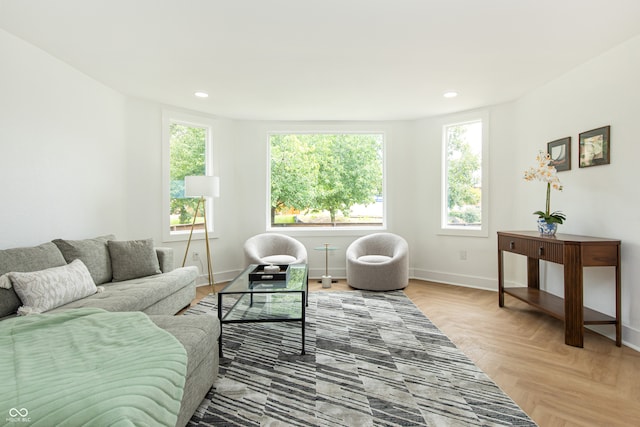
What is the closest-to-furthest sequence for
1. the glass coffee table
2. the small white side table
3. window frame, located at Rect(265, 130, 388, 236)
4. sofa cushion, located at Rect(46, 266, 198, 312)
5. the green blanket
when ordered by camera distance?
1. the green blanket
2. sofa cushion, located at Rect(46, 266, 198, 312)
3. the glass coffee table
4. the small white side table
5. window frame, located at Rect(265, 130, 388, 236)

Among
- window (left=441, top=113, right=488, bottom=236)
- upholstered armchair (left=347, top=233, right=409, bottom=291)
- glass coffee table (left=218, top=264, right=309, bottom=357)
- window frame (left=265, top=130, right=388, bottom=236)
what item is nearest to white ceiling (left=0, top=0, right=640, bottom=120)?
window (left=441, top=113, right=488, bottom=236)

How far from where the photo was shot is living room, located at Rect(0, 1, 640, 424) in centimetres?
269

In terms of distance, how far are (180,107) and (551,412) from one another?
4.94 meters

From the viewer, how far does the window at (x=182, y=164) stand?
442 cm

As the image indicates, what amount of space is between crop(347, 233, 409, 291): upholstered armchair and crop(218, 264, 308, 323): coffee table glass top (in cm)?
134

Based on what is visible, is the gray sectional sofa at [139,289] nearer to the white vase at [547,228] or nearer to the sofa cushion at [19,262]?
the sofa cushion at [19,262]

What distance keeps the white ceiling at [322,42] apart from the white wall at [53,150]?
0.21 meters

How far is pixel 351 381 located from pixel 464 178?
3718mm

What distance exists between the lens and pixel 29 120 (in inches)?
109

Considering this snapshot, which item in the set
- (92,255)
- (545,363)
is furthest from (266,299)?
(545,363)

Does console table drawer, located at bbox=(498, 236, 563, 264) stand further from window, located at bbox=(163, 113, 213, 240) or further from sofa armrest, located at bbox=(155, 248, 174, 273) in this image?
window, located at bbox=(163, 113, 213, 240)

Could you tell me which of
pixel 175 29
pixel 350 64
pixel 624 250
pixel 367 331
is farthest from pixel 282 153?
pixel 624 250

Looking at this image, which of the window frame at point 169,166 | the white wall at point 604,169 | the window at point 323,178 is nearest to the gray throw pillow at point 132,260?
the window frame at point 169,166

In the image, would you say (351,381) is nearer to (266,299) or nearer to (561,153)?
(266,299)
